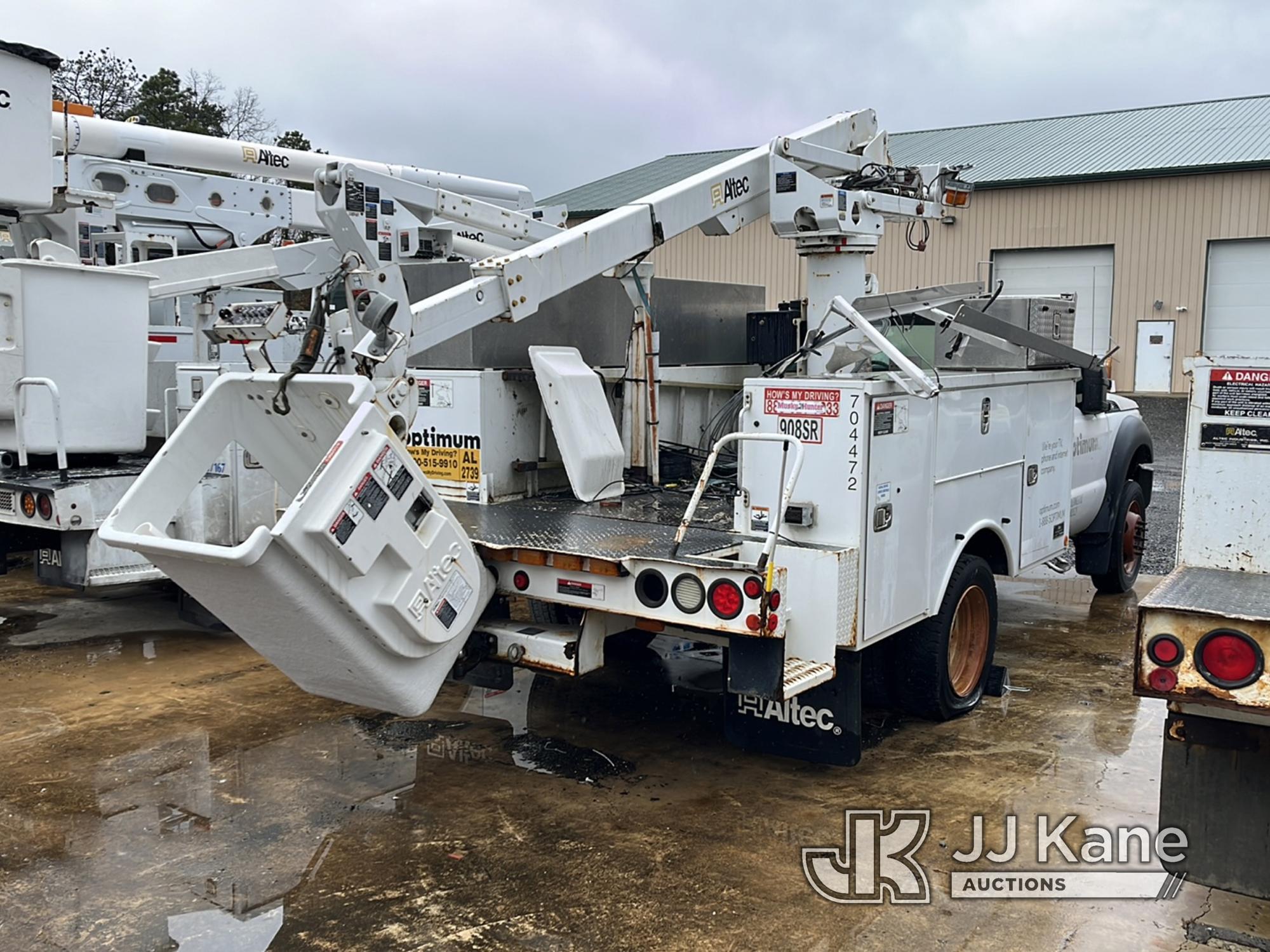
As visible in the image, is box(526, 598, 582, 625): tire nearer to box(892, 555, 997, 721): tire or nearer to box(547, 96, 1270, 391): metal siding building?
box(892, 555, 997, 721): tire

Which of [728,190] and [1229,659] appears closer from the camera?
[1229,659]

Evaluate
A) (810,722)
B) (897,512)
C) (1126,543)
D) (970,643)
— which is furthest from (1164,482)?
(810,722)

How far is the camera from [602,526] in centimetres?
549

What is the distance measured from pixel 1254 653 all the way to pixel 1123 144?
25.5 m

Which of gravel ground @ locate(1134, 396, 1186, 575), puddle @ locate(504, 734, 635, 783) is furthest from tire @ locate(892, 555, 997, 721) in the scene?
puddle @ locate(504, 734, 635, 783)

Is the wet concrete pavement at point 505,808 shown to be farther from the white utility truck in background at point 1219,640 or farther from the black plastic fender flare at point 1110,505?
the black plastic fender flare at point 1110,505

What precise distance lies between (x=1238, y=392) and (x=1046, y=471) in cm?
321

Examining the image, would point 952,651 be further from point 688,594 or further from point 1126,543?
point 1126,543

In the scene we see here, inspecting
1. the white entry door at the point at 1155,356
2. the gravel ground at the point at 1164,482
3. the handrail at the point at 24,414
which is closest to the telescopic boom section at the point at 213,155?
the handrail at the point at 24,414

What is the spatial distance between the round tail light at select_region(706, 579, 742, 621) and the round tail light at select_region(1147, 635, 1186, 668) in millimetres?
1578

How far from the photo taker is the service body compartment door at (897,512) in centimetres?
489

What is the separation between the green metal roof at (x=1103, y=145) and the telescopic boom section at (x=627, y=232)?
17.1m

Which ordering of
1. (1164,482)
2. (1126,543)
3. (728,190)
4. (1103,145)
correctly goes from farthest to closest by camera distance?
(1103,145)
(1164,482)
(1126,543)
(728,190)

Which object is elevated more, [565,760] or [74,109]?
[74,109]
